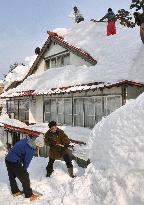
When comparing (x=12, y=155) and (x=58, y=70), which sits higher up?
(x=58, y=70)

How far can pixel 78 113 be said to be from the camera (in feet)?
55.9

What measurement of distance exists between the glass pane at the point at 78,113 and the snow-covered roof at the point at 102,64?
100 cm

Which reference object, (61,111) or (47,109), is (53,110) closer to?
(47,109)

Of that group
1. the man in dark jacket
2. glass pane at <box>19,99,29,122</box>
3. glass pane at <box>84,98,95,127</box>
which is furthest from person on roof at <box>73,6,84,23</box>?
the man in dark jacket

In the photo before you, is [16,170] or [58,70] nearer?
[16,170]

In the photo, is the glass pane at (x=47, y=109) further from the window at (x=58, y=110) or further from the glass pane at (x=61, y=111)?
the glass pane at (x=61, y=111)

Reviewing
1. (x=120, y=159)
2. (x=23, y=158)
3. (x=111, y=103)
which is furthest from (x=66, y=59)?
(x=120, y=159)

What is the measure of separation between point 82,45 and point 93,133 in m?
13.2

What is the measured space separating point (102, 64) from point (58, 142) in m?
8.98

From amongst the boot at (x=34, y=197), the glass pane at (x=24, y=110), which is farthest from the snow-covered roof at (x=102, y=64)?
the boot at (x=34, y=197)

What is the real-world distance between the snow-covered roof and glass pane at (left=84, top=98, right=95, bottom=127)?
1.00 m

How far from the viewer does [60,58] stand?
857 inches

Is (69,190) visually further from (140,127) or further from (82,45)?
(82,45)

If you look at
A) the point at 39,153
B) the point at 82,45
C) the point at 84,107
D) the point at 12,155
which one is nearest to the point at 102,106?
the point at 84,107
